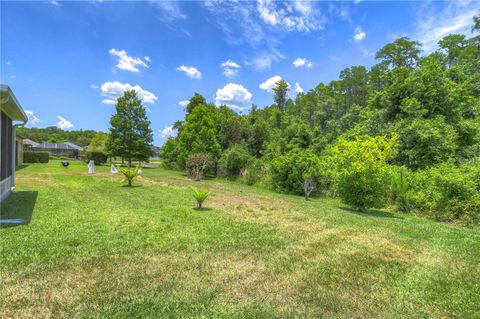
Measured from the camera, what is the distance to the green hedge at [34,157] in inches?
1186

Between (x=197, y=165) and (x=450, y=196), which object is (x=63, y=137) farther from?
(x=450, y=196)

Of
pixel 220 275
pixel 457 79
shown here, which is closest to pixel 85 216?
pixel 220 275

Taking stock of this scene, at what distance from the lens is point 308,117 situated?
45781mm

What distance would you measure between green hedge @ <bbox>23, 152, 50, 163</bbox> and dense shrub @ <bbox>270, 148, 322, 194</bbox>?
28.5 meters

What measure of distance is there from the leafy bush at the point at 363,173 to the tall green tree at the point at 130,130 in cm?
2417

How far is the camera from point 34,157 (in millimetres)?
30812

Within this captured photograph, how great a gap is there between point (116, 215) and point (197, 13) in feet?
39.6

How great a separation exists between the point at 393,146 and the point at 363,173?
5615 mm

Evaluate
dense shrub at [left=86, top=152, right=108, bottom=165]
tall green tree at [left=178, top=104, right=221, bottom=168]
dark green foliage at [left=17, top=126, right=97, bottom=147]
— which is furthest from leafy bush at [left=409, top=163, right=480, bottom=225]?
dark green foliage at [left=17, top=126, right=97, bottom=147]

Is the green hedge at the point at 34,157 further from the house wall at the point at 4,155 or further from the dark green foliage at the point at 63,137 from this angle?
the dark green foliage at the point at 63,137

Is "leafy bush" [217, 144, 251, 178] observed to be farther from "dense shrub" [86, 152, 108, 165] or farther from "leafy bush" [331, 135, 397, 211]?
"dense shrub" [86, 152, 108, 165]

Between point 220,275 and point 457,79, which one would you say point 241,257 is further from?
point 457,79

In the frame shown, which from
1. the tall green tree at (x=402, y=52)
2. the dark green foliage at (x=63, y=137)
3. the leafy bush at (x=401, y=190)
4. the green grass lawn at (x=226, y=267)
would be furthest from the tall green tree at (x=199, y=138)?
the dark green foliage at (x=63, y=137)

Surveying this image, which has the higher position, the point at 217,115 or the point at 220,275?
the point at 217,115
